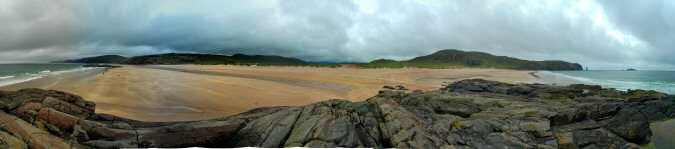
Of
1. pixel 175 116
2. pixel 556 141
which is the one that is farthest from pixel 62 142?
pixel 556 141

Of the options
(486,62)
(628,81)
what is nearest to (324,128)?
(628,81)

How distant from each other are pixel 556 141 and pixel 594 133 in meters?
0.63

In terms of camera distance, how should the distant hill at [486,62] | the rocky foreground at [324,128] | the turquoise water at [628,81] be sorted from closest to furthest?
1. the rocky foreground at [324,128]
2. the turquoise water at [628,81]
3. the distant hill at [486,62]

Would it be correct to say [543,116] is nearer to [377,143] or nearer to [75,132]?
[377,143]

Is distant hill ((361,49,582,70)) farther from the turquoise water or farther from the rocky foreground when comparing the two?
the rocky foreground

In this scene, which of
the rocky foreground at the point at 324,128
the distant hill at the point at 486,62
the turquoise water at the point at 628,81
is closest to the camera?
the rocky foreground at the point at 324,128

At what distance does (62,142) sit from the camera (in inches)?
81.1

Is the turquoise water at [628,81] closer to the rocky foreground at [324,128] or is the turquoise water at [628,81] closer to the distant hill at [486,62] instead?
the rocky foreground at [324,128]

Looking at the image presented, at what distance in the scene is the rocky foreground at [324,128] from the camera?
2.27 m

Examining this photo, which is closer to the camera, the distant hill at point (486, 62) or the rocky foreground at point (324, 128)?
the rocky foreground at point (324, 128)

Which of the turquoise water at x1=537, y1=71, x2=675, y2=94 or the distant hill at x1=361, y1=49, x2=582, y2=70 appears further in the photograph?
the distant hill at x1=361, y1=49, x2=582, y2=70

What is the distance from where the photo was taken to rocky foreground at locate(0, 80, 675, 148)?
2270 mm

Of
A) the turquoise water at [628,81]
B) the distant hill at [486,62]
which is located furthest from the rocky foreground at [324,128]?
the distant hill at [486,62]

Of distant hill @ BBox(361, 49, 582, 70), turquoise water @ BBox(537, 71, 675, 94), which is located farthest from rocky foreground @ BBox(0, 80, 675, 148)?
distant hill @ BBox(361, 49, 582, 70)
